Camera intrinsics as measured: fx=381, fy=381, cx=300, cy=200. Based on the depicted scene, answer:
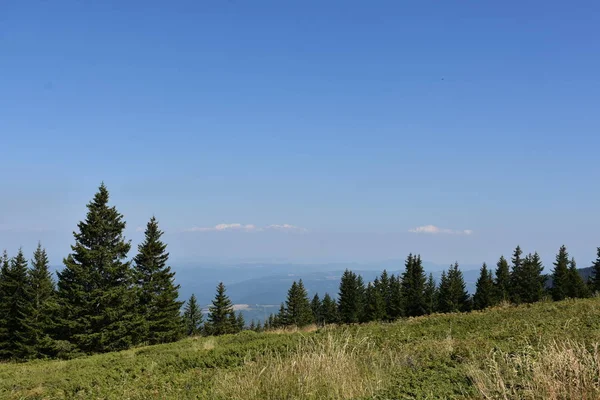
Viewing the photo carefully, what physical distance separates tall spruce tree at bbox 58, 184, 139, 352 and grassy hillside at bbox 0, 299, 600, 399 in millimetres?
21087

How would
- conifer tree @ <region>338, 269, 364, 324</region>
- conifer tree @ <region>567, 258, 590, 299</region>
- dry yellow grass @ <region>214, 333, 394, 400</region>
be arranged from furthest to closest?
conifer tree @ <region>338, 269, 364, 324</region>
conifer tree @ <region>567, 258, 590, 299</region>
dry yellow grass @ <region>214, 333, 394, 400</region>

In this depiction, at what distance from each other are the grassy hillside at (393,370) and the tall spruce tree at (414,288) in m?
67.6

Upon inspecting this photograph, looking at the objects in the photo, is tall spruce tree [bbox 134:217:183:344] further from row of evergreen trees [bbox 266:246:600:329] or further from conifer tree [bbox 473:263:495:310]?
conifer tree [bbox 473:263:495:310]

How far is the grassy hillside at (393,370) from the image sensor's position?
459cm

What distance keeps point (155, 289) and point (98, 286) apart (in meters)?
8.21

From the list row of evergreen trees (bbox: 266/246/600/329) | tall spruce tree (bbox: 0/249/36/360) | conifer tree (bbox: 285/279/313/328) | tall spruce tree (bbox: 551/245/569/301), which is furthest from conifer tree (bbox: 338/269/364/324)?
tall spruce tree (bbox: 0/249/36/360)

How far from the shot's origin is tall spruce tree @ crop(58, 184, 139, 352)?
97.9 ft

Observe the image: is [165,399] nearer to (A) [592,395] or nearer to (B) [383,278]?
(A) [592,395]

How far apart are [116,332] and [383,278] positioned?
70.0m

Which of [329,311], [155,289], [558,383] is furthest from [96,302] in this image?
[329,311]

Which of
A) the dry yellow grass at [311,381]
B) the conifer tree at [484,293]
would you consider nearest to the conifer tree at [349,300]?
the conifer tree at [484,293]

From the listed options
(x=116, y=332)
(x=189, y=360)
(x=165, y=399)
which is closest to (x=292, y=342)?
(x=189, y=360)

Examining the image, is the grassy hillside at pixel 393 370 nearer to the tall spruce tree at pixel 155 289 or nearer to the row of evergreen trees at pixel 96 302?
the row of evergreen trees at pixel 96 302

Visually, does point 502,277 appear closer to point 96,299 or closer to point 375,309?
point 375,309
